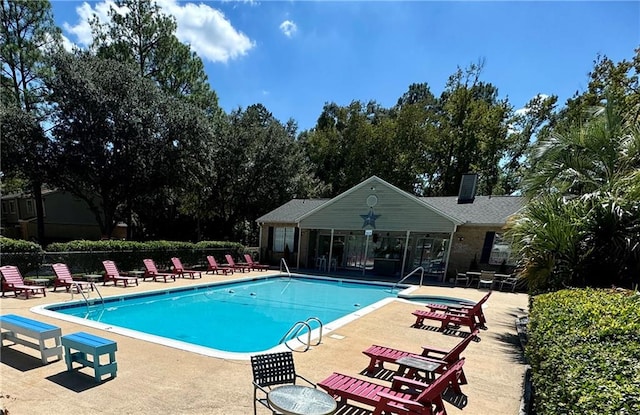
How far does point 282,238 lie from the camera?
928 inches

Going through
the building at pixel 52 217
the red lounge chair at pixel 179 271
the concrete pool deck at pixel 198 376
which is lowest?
the building at pixel 52 217

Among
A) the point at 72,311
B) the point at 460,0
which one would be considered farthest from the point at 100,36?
the point at 460,0

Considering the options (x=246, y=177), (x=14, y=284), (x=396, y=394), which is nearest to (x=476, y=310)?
(x=396, y=394)

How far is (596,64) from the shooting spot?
19.1 m

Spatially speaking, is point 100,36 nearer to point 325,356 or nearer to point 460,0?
point 460,0

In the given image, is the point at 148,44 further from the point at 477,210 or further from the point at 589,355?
the point at 589,355

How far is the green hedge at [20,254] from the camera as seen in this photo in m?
11.1

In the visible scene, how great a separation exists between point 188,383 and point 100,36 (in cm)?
3311

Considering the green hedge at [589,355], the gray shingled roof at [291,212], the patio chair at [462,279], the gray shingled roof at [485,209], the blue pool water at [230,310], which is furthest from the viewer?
the gray shingled roof at [291,212]

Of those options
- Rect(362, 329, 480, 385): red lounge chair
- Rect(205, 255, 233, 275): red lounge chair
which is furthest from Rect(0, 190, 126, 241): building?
Rect(362, 329, 480, 385): red lounge chair

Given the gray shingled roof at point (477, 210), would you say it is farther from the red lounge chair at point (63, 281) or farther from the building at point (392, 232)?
the red lounge chair at point (63, 281)

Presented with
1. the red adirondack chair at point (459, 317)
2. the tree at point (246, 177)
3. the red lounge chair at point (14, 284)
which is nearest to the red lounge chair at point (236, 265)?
the red lounge chair at point (14, 284)

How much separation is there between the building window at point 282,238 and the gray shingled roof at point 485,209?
9.45m

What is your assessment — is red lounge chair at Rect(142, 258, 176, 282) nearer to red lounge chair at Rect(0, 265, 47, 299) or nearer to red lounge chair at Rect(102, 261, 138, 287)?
red lounge chair at Rect(102, 261, 138, 287)
